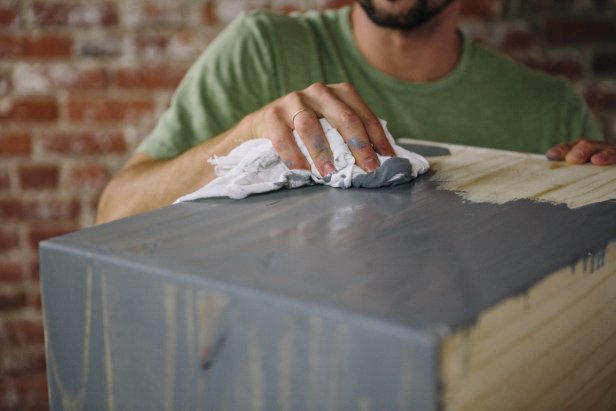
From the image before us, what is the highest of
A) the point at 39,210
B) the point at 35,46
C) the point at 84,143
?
the point at 35,46

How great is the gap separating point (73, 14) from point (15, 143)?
30cm

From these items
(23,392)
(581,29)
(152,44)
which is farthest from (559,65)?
(23,392)

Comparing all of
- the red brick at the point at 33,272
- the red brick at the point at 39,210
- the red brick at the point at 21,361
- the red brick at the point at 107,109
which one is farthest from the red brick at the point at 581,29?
the red brick at the point at 21,361

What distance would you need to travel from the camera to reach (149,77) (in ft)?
4.81

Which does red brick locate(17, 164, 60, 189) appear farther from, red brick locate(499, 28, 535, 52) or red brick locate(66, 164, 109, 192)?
red brick locate(499, 28, 535, 52)

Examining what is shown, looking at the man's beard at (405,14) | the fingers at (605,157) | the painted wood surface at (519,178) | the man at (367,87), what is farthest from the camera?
the man's beard at (405,14)

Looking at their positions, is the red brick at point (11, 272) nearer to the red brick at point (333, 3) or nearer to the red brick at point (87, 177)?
the red brick at point (87, 177)

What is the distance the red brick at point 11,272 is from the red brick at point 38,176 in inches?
6.8

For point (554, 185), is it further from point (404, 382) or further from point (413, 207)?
point (404, 382)

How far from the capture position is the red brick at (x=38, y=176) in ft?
4.84

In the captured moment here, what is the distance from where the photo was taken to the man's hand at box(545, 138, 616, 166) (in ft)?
2.51

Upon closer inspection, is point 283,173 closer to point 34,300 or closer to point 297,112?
point 297,112

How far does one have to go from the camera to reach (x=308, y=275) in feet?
1.37

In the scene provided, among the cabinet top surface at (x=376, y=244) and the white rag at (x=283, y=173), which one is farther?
the white rag at (x=283, y=173)
